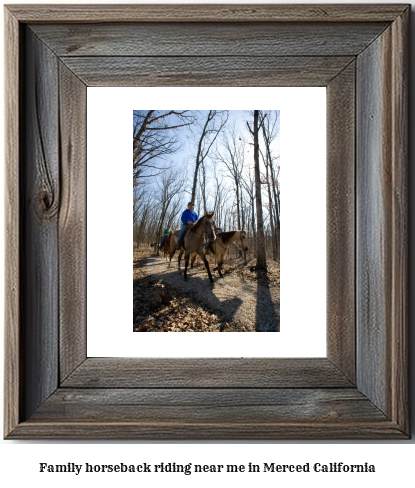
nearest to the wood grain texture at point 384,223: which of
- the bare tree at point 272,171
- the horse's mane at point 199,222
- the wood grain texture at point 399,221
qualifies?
the wood grain texture at point 399,221

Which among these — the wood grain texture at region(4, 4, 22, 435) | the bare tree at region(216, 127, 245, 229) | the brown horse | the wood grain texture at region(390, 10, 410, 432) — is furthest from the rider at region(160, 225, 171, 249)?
the wood grain texture at region(390, 10, 410, 432)

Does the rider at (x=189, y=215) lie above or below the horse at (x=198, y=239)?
above

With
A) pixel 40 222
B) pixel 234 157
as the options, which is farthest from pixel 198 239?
pixel 40 222

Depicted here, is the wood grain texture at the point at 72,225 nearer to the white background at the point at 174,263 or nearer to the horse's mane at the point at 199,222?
the white background at the point at 174,263

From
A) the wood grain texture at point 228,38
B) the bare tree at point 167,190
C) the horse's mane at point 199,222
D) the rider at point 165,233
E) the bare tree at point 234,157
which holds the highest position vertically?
the wood grain texture at point 228,38

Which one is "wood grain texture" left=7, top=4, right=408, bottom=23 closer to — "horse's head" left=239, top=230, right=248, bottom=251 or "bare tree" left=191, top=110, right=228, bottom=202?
"bare tree" left=191, top=110, right=228, bottom=202
